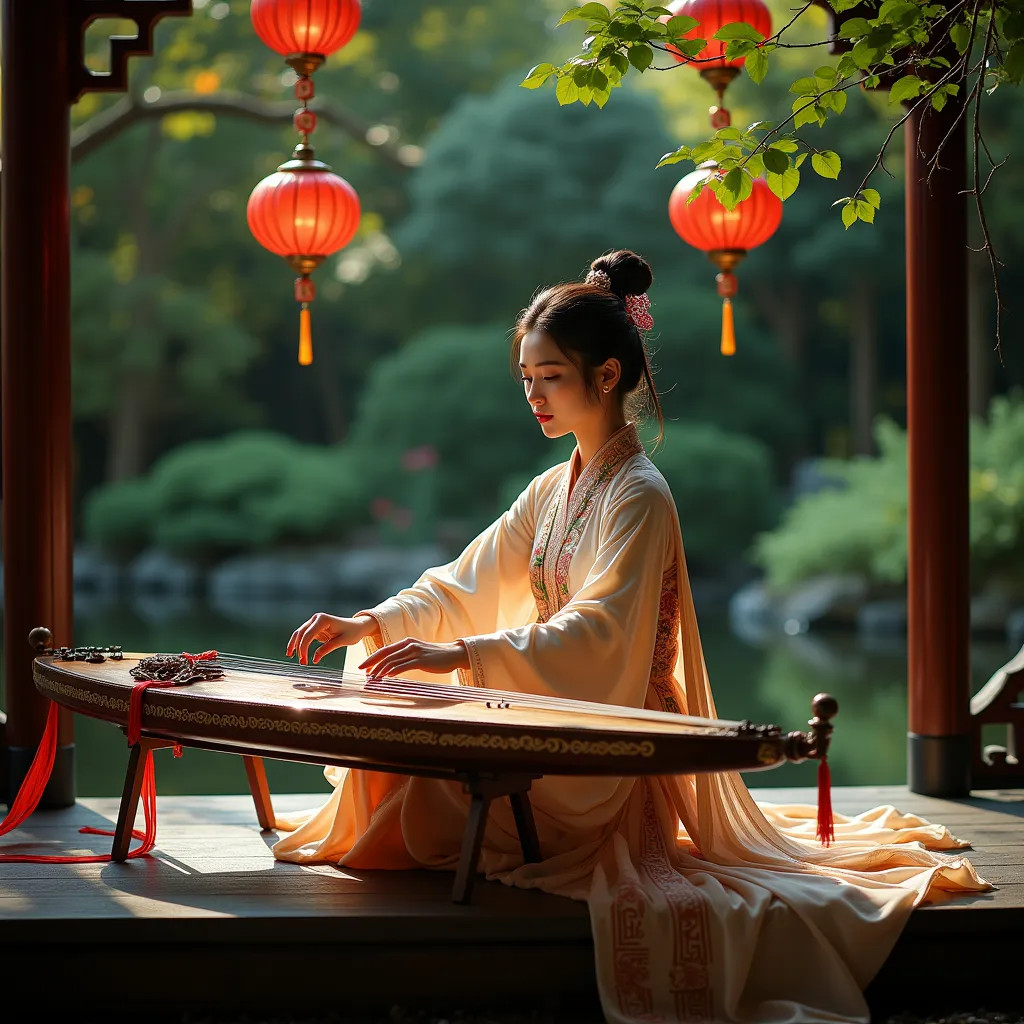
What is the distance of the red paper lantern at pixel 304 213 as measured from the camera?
13.4ft

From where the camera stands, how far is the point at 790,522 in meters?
12.5

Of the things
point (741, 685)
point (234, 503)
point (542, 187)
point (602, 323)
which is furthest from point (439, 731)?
point (542, 187)

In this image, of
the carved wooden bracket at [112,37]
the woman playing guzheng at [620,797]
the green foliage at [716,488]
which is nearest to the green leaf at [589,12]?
the woman playing guzheng at [620,797]

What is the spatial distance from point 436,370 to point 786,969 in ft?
39.8

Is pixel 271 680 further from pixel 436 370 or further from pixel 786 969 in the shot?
pixel 436 370

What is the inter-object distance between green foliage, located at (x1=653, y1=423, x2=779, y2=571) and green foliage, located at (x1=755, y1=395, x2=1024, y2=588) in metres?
0.88

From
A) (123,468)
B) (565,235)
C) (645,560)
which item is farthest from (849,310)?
(645,560)

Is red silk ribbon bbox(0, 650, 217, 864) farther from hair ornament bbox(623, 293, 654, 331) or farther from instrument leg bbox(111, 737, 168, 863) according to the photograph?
hair ornament bbox(623, 293, 654, 331)

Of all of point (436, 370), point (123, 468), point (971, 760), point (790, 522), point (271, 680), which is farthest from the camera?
point (123, 468)

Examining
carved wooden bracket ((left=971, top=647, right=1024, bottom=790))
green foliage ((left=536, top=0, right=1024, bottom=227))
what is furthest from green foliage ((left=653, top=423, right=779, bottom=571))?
green foliage ((left=536, top=0, right=1024, bottom=227))

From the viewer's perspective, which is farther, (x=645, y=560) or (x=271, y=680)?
(x=271, y=680)

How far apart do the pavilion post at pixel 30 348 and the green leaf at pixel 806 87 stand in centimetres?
210

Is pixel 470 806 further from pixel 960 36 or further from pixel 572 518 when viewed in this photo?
pixel 960 36

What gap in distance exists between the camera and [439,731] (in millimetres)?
2559
